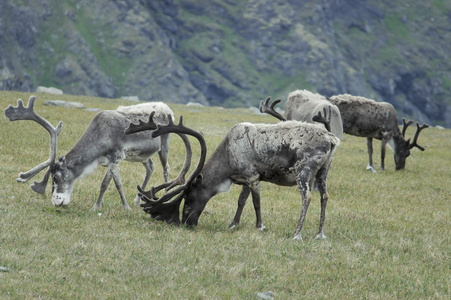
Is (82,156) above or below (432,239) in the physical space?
above

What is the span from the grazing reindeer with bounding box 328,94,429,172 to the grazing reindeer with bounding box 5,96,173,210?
1166cm

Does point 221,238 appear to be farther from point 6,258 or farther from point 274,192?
point 274,192

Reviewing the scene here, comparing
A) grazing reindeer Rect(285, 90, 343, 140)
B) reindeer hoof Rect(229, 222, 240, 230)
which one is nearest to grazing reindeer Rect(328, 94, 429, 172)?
grazing reindeer Rect(285, 90, 343, 140)

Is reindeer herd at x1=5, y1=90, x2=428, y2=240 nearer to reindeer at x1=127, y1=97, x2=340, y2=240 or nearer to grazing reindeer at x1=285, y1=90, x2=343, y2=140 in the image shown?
reindeer at x1=127, y1=97, x2=340, y2=240

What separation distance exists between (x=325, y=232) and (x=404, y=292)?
3.79 m

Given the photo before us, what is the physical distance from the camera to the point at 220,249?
35.3 feet

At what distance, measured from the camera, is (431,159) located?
29.7 metres

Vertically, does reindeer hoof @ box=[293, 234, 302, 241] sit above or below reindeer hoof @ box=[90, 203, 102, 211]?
below

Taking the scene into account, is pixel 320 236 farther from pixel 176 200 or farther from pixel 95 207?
pixel 95 207

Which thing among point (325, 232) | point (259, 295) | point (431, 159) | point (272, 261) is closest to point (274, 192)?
point (325, 232)

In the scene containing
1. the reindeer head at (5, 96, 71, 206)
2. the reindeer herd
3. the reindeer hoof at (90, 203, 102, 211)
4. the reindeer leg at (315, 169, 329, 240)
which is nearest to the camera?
the reindeer herd

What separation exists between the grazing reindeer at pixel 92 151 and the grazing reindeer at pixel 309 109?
277 inches

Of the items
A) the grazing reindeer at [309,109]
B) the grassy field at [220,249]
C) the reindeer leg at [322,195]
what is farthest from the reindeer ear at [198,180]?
the grazing reindeer at [309,109]

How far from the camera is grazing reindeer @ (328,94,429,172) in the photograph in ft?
77.6
